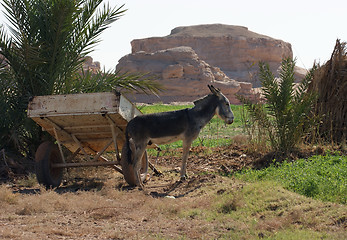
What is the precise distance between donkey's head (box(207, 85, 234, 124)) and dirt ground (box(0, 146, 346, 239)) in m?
1.20

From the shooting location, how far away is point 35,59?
1043cm

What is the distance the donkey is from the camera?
8492 millimetres

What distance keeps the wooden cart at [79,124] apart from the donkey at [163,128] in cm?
20

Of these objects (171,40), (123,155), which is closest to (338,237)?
(123,155)

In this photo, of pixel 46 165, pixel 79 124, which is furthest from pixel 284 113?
pixel 46 165

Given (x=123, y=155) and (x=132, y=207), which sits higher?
(x=123, y=155)

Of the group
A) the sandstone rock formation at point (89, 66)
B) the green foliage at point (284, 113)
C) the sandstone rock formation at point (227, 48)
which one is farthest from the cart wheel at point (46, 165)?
the sandstone rock formation at point (227, 48)

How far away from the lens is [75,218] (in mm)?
6355

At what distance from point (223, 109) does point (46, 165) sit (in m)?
3.64

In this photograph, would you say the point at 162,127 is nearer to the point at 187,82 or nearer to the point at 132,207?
the point at 132,207

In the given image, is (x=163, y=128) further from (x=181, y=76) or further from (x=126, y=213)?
(x=181, y=76)

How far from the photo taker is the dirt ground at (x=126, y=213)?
551cm

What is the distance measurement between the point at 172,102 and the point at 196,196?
56437 millimetres

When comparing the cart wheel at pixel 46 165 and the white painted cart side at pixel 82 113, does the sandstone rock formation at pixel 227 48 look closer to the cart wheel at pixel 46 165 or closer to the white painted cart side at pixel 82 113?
the white painted cart side at pixel 82 113
